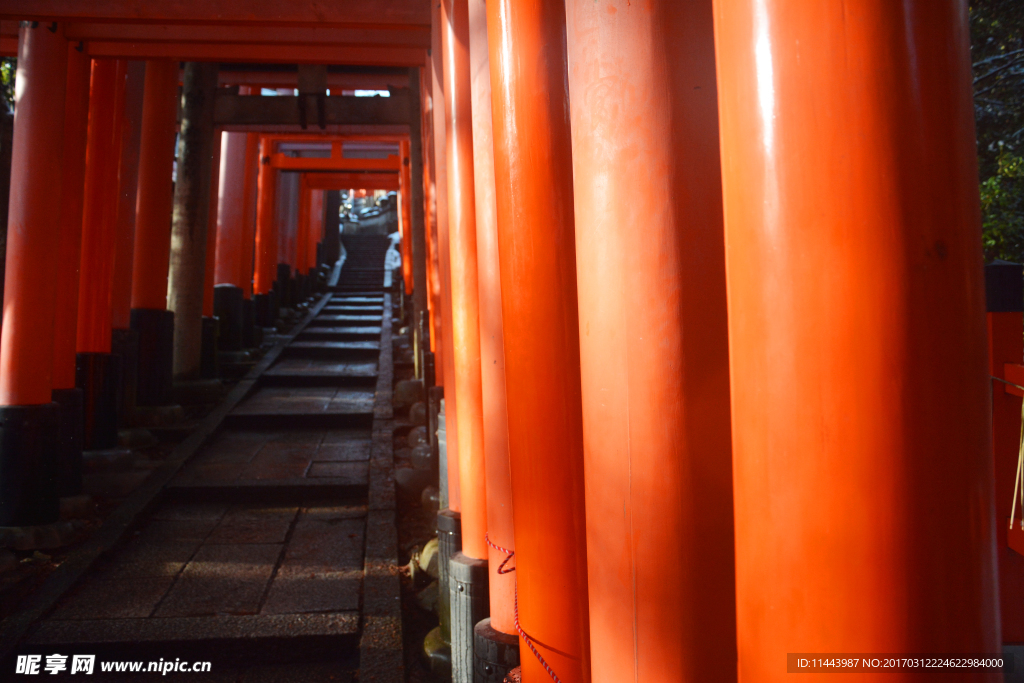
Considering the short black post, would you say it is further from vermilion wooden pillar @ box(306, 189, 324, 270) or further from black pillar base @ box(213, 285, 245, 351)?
vermilion wooden pillar @ box(306, 189, 324, 270)

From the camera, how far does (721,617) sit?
100cm

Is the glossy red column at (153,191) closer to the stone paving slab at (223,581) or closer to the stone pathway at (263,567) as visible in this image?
the stone pathway at (263,567)

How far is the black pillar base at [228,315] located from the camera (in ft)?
32.6

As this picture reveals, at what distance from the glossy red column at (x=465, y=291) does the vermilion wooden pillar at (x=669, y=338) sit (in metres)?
1.52

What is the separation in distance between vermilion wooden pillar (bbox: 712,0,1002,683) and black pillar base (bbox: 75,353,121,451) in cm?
616

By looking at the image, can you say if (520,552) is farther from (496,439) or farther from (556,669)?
(496,439)

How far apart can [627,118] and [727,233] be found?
314 millimetres

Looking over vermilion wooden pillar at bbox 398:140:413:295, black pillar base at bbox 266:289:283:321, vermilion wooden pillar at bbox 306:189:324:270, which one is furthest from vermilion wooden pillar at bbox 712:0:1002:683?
vermilion wooden pillar at bbox 306:189:324:270

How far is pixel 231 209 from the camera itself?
10.3 metres

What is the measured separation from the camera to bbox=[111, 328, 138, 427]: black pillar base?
252 inches

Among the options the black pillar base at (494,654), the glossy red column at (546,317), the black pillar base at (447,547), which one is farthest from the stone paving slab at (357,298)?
the glossy red column at (546,317)

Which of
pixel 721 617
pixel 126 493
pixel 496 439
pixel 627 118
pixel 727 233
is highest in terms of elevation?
pixel 627 118

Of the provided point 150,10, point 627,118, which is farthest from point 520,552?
point 150,10

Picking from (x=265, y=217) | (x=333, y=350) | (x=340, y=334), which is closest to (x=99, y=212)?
(x=333, y=350)
